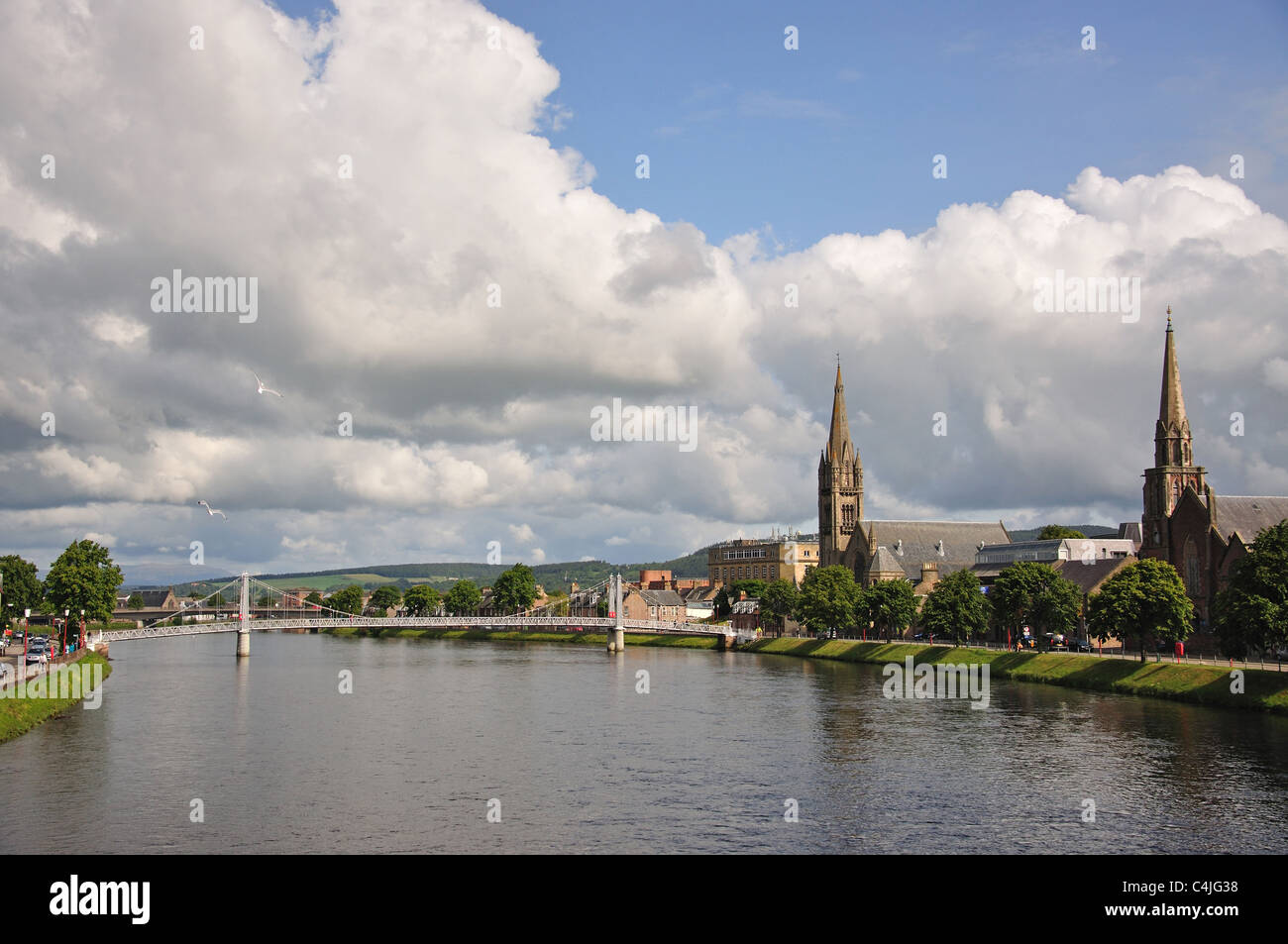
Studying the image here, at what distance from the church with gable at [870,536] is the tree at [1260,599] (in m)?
82.8

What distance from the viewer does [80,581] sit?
9294 cm

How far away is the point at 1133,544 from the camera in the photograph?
5979 inches

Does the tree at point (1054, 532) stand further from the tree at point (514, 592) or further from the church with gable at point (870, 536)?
the tree at point (514, 592)

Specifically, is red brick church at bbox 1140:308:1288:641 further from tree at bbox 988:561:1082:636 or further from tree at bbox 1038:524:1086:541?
tree at bbox 1038:524:1086:541

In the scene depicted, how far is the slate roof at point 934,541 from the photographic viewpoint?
16212cm

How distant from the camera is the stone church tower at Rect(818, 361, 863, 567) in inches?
7003

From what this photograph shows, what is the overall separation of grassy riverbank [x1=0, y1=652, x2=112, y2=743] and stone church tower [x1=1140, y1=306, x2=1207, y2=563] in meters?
94.2

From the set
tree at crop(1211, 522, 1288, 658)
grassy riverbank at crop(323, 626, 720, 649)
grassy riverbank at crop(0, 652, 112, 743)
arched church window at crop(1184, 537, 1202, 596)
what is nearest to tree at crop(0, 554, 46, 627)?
grassy riverbank at crop(0, 652, 112, 743)

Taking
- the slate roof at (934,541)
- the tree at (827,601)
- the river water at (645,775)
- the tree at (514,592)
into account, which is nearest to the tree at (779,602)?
the tree at (827,601)

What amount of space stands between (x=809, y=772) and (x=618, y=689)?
4164 centimetres
